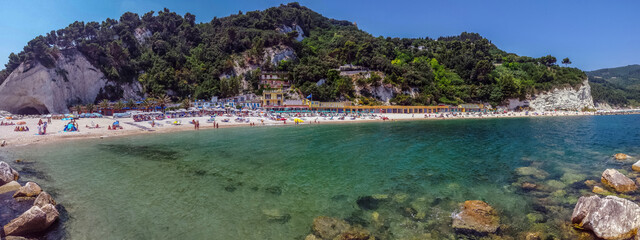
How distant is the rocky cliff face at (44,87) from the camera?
139ft

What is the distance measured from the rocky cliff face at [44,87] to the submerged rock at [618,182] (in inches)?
2532

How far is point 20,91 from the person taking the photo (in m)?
42.3

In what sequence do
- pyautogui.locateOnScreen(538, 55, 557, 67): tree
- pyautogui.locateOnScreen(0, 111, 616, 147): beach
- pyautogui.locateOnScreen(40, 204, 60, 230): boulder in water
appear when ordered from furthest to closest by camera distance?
pyautogui.locateOnScreen(538, 55, 557, 67): tree → pyautogui.locateOnScreen(0, 111, 616, 147): beach → pyautogui.locateOnScreen(40, 204, 60, 230): boulder in water

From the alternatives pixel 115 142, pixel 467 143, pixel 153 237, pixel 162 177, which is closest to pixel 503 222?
pixel 153 237

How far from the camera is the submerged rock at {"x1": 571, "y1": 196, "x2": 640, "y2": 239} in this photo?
7.58 m

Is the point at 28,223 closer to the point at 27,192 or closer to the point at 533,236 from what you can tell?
the point at 27,192

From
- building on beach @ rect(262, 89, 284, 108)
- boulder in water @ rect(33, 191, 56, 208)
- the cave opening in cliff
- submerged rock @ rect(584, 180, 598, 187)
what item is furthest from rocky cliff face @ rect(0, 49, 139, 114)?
submerged rock @ rect(584, 180, 598, 187)

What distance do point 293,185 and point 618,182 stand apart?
45.7ft

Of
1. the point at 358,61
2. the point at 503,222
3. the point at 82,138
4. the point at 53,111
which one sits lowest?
the point at 503,222

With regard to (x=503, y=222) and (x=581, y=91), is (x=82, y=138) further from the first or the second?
(x=581, y=91)

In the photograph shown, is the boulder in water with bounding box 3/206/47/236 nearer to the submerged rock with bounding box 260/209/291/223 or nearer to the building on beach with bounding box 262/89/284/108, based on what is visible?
the submerged rock with bounding box 260/209/291/223

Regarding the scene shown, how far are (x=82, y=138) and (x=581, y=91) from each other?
10578 cm

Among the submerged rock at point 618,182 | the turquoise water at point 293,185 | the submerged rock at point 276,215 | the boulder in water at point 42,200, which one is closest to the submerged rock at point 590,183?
the turquoise water at point 293,185

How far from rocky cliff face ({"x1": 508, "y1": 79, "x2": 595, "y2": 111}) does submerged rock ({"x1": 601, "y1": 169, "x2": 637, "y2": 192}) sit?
67.8 metres
